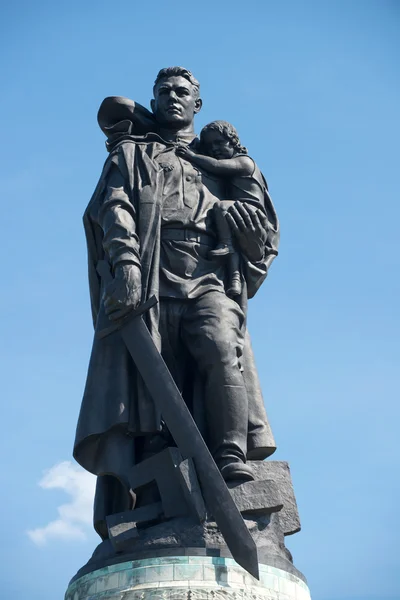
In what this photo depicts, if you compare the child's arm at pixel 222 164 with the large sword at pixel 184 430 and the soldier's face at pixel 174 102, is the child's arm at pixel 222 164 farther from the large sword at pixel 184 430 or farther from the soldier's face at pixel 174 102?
the large sword at pixel 184 430

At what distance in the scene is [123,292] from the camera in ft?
34.3

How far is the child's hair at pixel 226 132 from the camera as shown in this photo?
12.0m

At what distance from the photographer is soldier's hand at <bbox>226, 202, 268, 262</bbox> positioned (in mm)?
11445

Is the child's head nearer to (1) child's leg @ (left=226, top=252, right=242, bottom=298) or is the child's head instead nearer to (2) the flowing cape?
(2) the flowing cape

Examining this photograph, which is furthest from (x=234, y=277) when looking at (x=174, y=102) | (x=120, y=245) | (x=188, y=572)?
(x=188, y=572)

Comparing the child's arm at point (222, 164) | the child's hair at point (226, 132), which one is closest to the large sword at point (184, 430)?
the child's arm at point (222, 164)

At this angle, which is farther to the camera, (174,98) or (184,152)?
(174,98)

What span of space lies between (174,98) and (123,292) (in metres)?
3.02

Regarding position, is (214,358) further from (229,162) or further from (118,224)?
(229,162)

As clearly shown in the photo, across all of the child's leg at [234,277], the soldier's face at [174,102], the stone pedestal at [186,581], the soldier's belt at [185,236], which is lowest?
the stone pedestal at [186,581]

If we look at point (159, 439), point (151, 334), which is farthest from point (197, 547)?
point (151, 334)

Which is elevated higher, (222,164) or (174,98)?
(174,98)

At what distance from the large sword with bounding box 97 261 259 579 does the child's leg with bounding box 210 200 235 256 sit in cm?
115

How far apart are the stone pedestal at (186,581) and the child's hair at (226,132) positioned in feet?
16.0
